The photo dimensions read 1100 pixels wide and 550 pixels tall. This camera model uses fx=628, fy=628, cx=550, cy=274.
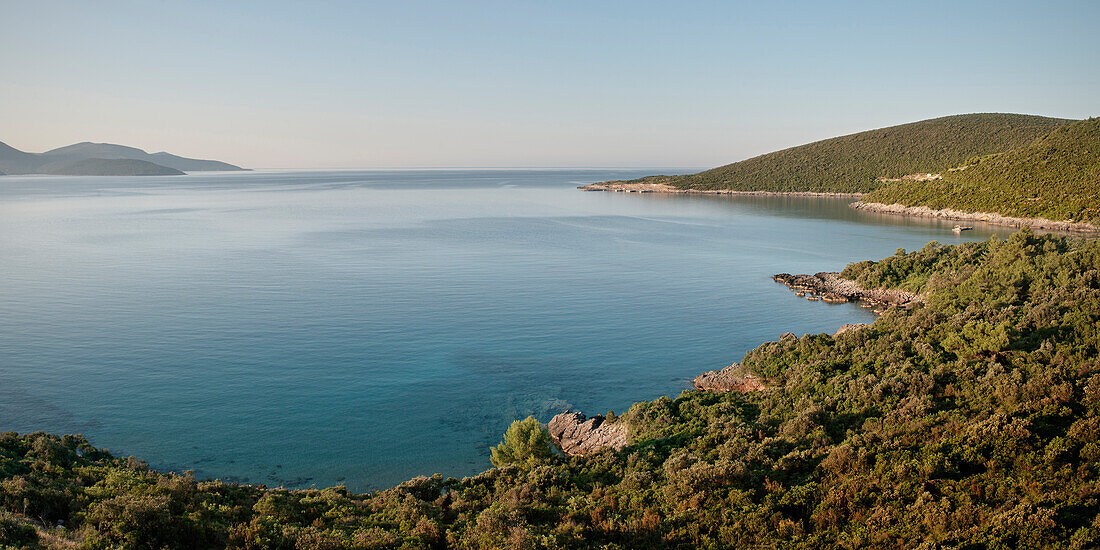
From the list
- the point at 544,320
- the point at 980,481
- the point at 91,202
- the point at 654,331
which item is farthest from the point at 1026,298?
the point at 91,202

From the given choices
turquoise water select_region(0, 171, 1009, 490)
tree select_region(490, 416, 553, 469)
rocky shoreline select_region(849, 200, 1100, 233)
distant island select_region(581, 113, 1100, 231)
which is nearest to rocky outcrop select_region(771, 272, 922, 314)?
turquoise water select_region(0, 171, 1009, 490)

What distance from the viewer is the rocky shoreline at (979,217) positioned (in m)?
92.0

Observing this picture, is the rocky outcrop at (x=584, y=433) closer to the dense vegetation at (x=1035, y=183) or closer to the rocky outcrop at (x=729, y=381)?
the rocky outcrop at (x=729, y=381)

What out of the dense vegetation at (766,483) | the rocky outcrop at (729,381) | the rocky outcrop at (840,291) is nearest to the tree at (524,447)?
the dense vegetation at (766,483)

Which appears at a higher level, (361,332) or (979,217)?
(979,217)

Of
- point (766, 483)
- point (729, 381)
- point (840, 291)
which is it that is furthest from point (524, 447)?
point (840, 291)

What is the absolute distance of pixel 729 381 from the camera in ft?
115

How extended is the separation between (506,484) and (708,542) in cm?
784

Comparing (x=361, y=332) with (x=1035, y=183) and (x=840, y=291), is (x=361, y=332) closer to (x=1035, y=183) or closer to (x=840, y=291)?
(x=840, y=291)

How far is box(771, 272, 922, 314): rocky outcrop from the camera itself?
186 feet

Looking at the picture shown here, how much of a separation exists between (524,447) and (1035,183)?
12113 cm

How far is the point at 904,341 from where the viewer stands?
29.9m

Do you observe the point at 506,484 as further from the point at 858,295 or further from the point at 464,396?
the point at 858,295

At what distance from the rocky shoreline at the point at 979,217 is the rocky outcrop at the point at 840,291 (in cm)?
2987
